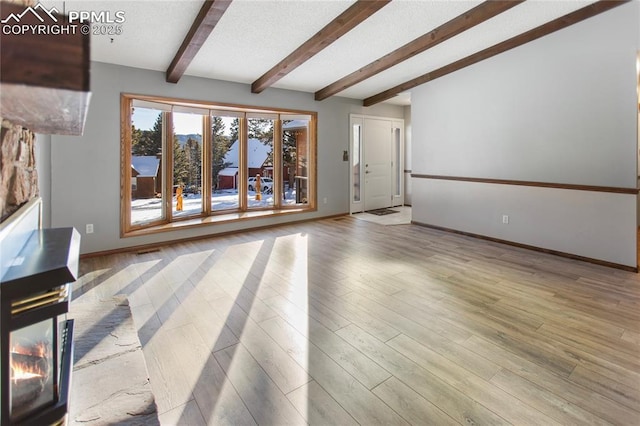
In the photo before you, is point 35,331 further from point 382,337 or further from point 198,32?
point 198,32

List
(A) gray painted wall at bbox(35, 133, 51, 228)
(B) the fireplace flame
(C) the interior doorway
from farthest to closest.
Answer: (C) the interior doorway, (A) gray painted wall at bbox(35, 133, 51, 228), (B) the fireplace flame

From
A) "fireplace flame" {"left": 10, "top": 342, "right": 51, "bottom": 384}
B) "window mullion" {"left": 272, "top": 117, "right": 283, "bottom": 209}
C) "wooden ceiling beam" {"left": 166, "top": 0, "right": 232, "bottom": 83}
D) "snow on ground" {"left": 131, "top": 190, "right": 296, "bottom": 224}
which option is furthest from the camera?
"window mullion" {"left": 272, "top": 117, "right": 283, "bottom": 209}

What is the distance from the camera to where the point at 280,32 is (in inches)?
148

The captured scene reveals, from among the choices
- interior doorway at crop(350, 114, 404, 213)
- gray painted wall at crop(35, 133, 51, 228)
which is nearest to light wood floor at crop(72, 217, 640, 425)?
gray painted wall at crop(35, 133, 51, 228)

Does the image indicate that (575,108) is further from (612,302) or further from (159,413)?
(159,413)

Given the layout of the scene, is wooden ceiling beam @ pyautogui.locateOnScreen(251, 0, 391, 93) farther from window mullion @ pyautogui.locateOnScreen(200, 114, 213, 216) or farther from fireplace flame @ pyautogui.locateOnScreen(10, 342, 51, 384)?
fireplace flame @ pyautogui.locateOnScreen(10, 342, 51, 384)

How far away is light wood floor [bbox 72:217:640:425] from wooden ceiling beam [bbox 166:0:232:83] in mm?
2409

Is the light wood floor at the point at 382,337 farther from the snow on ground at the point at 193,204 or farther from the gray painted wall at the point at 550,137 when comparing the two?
the snow on ground at the point at 193,204

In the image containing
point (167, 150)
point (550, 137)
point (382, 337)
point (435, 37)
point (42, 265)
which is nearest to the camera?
point (42, 265)

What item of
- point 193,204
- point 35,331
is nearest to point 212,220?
point 193,204

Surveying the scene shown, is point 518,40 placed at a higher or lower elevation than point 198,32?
higher

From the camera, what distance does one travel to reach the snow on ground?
4805 millimetres

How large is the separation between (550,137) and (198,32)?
4.37m

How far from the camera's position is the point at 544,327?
2.40 m
